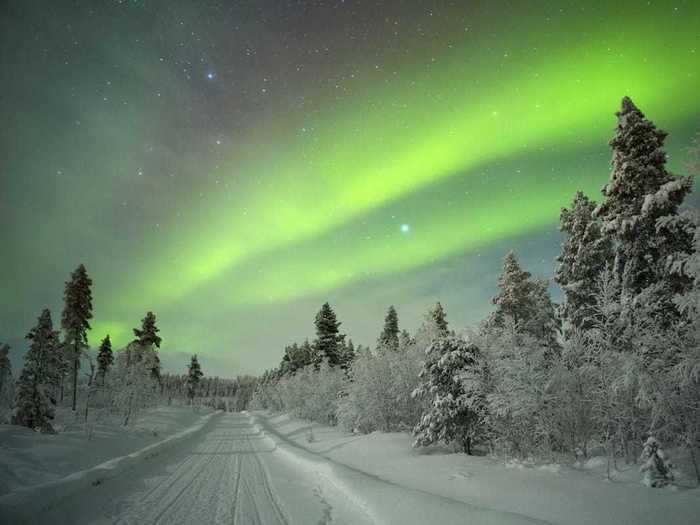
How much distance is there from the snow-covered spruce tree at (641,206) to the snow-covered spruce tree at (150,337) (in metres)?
59.0

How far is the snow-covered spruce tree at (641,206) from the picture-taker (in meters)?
14.6

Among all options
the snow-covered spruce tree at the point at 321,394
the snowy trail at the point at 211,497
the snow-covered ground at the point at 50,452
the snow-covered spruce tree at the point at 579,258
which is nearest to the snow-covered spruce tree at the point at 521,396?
the snowy trail at the point at 211,497

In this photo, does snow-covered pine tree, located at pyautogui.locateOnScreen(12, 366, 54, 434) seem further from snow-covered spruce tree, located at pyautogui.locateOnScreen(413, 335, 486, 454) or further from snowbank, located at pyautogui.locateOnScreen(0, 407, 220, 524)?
snow-covered spruce tree, located at pyautogui.locateOnScreen(413, 335, 486, 454)

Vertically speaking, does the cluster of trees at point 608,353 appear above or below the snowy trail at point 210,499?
above

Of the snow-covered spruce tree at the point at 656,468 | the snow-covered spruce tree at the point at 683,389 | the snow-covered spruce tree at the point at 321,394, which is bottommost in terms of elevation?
the snow-covered spruce tree at the point at 321,394

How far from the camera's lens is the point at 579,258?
23891mm

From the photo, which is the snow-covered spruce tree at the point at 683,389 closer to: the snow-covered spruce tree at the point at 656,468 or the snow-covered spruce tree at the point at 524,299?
the snow-covered spruce tree at the point at 656,468

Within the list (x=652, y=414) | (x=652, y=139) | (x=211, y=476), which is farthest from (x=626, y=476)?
(x=652, y=139)

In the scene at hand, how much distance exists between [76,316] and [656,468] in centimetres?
4923

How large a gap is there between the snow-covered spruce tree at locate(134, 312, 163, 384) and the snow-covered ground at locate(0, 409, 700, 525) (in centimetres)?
4529

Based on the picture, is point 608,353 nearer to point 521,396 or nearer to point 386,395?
point 521,396

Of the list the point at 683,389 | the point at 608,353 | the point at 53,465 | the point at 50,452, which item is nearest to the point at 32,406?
the point at 50,452

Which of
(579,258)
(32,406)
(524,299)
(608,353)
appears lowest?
(32,406)

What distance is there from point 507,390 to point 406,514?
6441 millimetres
